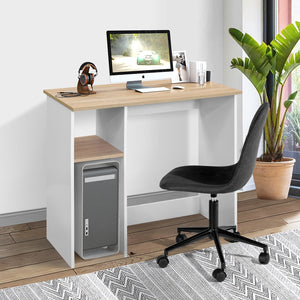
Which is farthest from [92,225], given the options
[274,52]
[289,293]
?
[274,52]

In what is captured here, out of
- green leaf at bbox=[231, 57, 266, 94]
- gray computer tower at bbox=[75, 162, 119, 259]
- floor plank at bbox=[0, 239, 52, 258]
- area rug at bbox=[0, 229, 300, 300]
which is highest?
green leaf at bbox=[231, 57, 266, 94]

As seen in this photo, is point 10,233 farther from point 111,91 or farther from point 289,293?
Answer: point 289,293

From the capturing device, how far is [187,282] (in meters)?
3.54

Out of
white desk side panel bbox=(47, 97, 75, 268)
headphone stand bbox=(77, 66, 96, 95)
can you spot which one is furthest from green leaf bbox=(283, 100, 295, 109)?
white desk side panel bbox=(47, 97, 75, 268)

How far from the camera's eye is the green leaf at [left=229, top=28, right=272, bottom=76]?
14.5 feet

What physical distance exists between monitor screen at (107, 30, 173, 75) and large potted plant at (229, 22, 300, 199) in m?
0.59

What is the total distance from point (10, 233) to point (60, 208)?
0.60m

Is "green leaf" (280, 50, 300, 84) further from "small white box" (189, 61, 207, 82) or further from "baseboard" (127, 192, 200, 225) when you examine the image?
"baseboard" (127, 192, 200, 225)

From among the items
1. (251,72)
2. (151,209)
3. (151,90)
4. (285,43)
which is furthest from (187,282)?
(285,43)

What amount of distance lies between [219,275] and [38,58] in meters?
1.83

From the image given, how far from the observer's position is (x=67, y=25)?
4.27m

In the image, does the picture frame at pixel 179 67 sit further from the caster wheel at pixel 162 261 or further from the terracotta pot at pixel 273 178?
the caster wheel at pixel 162 261

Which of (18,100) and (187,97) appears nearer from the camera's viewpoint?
(187,97)

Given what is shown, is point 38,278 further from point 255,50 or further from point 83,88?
point 255,50
